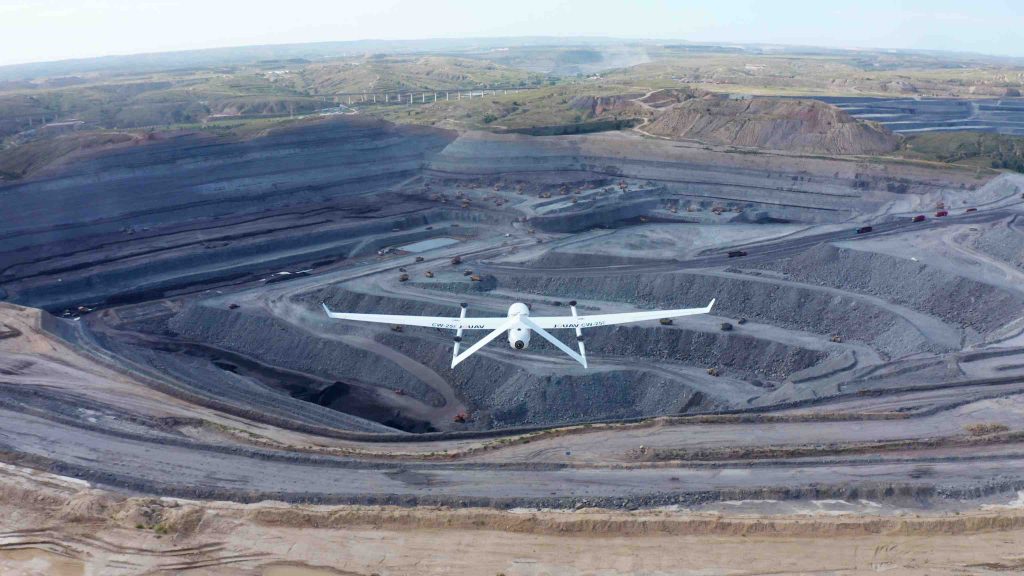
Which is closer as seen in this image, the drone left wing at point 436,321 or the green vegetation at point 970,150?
the drone left wing at point 436,321

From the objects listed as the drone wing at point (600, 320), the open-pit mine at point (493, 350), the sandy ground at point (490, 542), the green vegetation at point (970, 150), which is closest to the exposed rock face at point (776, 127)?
the open-pit mine at point (493, 350)

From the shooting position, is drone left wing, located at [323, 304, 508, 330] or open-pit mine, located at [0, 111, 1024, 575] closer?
open-pit mine, located at [0, 111, 1024, 575]

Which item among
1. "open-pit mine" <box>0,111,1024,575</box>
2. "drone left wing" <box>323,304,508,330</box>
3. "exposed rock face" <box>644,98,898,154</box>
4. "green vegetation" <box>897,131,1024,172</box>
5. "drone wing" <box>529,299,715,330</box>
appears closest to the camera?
"open-pit mine" <box>0,111,1024,575</box>

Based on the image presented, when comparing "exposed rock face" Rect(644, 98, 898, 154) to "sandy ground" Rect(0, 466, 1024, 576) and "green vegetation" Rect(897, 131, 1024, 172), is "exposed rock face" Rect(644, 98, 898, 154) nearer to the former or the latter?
"green vegetation" Rect(897, 131, 1024, 172)

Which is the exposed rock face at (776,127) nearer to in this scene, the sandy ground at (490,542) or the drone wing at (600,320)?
the drone wing at (600,320)

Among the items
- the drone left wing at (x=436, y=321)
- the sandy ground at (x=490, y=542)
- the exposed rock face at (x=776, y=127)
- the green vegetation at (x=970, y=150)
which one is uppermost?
the exposed rock face at (x=776, y=127)

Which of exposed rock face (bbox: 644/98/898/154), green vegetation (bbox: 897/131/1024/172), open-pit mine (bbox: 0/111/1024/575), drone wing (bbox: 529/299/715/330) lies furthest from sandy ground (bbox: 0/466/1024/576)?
exposed rock face (bbox: 644/98/898/154)
